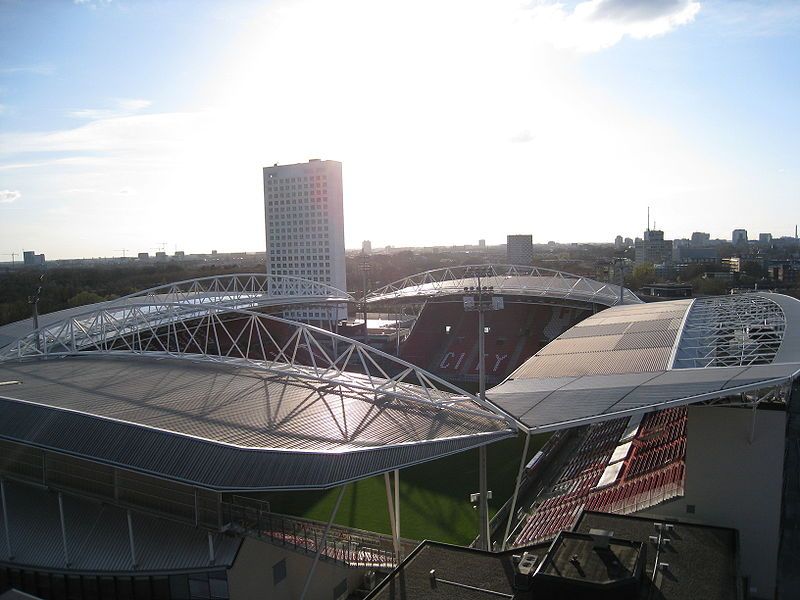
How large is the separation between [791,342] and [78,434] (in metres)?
20.5

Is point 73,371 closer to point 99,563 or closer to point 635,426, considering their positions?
point 99,563

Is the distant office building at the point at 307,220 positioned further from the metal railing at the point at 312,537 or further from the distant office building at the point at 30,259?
the distant office building at the point at 30,259

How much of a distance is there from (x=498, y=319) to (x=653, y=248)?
111 m

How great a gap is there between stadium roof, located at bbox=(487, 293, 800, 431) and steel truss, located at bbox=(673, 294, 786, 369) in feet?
0.11

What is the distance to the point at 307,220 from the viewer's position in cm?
7488

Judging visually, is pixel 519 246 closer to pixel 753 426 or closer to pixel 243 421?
pixel 753 426

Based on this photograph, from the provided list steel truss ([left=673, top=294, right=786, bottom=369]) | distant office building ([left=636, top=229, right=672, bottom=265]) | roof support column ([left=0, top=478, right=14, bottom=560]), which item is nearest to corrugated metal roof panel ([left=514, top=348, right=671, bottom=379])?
steel truss ([left=673, top=294, right=786, bottom=369])

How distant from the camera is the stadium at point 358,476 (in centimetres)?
1310

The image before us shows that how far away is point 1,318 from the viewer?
56.1m

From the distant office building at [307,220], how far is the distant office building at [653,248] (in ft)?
286

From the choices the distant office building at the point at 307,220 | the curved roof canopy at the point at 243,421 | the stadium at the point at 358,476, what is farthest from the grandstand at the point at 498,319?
the curved roof canopy at the point at 243,421

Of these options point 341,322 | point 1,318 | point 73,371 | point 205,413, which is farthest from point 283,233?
point 205,413

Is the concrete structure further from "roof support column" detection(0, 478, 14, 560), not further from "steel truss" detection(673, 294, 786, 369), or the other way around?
"roof support column" detection(0, 478, 14, 560)

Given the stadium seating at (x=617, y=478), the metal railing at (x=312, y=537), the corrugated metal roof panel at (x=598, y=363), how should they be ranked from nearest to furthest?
the metal railing at (x=312, y=537), the stadium seating at (x=617, y=478), the corrugated metal roof panel at (x=598, y=363)
